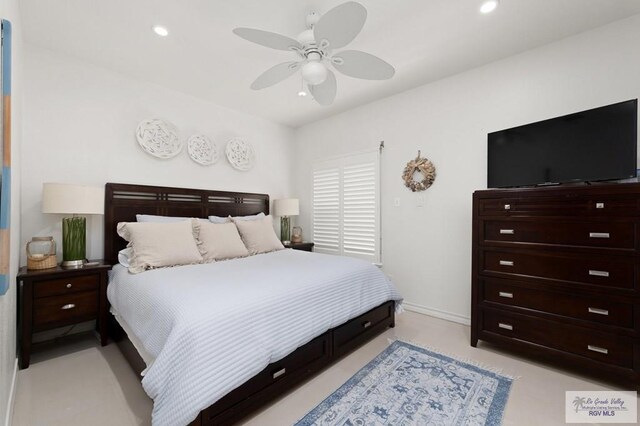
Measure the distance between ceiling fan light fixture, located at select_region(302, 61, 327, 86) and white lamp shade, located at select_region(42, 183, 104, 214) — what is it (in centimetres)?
220

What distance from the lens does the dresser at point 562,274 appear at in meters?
1.83

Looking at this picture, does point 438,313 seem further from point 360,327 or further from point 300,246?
point 300,246

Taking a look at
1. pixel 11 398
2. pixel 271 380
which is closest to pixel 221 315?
pixel 271 380

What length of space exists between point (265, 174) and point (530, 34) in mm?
3558

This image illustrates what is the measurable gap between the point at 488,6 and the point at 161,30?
256cm

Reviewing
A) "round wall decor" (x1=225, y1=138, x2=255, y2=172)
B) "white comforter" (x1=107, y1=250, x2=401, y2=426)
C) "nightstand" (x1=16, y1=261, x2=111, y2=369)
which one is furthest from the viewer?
"round wall decor" (x1=225, y1=138, x2=255, y2=172)

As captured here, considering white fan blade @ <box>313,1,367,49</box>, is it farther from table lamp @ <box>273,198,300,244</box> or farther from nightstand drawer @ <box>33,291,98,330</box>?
nightstand drawer @ <box>33,291,98,330</box>

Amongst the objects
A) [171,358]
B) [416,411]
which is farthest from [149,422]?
[416,411]

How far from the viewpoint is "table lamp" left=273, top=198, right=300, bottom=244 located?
13.9 feet

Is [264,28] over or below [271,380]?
over

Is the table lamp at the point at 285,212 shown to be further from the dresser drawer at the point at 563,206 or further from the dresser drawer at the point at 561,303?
the dresser drawer at the point at 561,303

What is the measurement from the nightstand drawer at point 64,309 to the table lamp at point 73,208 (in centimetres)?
29

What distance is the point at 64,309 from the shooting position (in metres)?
2.28

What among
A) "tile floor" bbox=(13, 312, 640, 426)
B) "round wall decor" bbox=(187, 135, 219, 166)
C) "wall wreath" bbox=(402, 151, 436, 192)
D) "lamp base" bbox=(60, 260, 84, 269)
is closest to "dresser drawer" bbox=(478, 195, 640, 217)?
"wall wreath" bbox=(402, 151, 436, 192)
